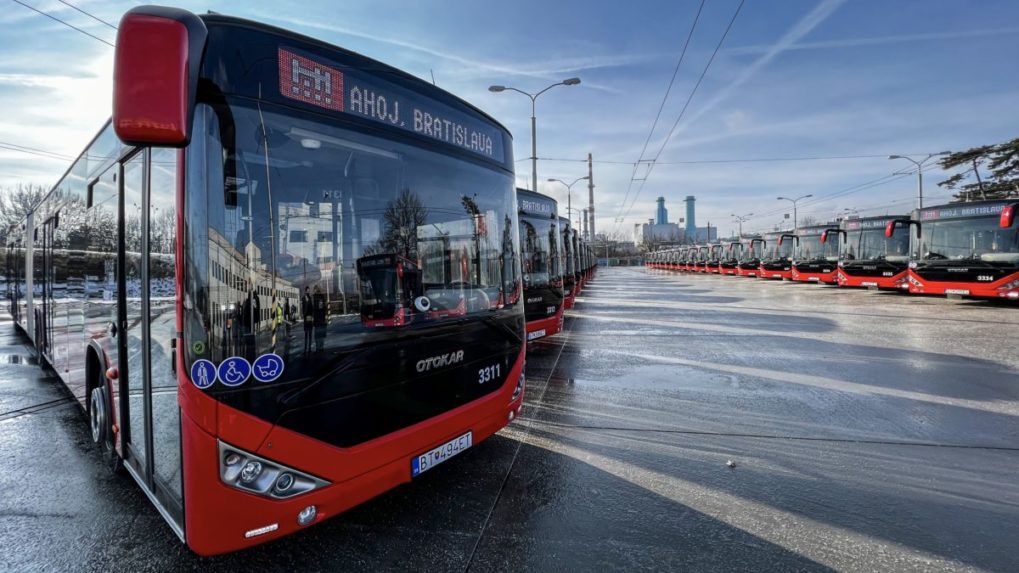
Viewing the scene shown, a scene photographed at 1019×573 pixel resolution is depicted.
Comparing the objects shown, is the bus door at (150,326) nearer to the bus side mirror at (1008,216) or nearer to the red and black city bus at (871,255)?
the bus side mirror at (1008,216)

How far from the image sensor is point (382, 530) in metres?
3.07

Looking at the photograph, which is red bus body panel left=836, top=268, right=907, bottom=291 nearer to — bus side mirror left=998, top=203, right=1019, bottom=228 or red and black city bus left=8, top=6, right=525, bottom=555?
bus side mirror left=998, top=203, right=1019, bottom=228

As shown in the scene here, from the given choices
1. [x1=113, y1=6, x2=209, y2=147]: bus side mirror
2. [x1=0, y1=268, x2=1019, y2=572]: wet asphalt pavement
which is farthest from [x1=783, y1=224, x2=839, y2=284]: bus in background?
[x1=113, y1=6, x2=209, y2=147]: bus side mirror

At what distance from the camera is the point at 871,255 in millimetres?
21484

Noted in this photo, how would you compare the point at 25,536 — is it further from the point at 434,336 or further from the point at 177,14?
the point at 177,14

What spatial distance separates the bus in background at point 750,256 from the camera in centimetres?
3762

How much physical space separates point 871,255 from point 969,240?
613 centimetres

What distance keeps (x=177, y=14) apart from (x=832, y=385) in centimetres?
759

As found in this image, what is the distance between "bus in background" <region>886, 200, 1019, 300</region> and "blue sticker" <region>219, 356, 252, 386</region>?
19.3 m

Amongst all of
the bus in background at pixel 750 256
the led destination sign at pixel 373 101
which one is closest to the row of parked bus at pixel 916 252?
the bus in background at pixel 750 256

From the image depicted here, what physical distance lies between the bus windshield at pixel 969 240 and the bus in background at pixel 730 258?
83.7ft

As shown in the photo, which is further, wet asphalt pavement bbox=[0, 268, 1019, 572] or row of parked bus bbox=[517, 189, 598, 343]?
row of parked bus bbox=[517, 189, 598, 343]

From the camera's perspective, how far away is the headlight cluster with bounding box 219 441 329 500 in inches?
90.4

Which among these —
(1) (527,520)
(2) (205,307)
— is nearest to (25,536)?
(2) (205,307)
